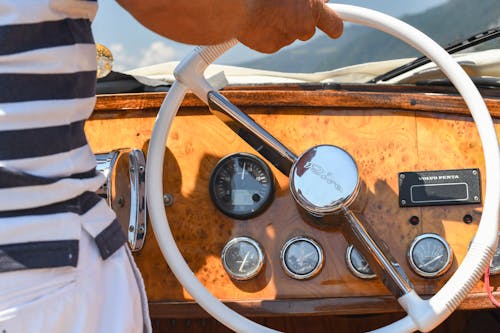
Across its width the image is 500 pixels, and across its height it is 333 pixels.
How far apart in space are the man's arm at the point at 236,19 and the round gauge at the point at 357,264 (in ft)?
1.94

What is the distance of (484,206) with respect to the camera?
138cm

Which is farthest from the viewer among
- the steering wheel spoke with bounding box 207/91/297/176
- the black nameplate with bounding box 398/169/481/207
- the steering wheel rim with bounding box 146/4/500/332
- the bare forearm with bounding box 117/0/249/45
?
the black nameplate with bounding box 398/169/481/207

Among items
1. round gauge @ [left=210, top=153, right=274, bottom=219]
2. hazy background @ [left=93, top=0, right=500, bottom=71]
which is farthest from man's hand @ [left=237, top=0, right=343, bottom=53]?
hazy background @ [left=93, top=0, right=500, bottom=71]

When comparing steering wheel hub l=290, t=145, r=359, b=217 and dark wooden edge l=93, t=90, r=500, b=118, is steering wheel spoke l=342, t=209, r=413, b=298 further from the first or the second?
dark wooden edge l=93, t=90, r=500, b=118

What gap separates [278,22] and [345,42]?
4.53 feet

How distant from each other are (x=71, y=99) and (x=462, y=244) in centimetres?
95

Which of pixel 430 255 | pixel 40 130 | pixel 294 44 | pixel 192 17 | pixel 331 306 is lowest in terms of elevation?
pixel 331 306

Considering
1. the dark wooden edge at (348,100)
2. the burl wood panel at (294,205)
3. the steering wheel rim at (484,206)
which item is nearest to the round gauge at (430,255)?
the burl wood panel at (294,205)

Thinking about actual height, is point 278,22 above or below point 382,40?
below

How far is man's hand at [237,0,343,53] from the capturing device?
1021 millimetres

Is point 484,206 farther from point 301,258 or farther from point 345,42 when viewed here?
point 345,42

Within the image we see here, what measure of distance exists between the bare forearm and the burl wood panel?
0.67m

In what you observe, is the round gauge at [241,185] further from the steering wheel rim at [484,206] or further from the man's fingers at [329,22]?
the man's fingers at [329,22]

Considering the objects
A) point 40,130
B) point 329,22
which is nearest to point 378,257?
point 329,22
